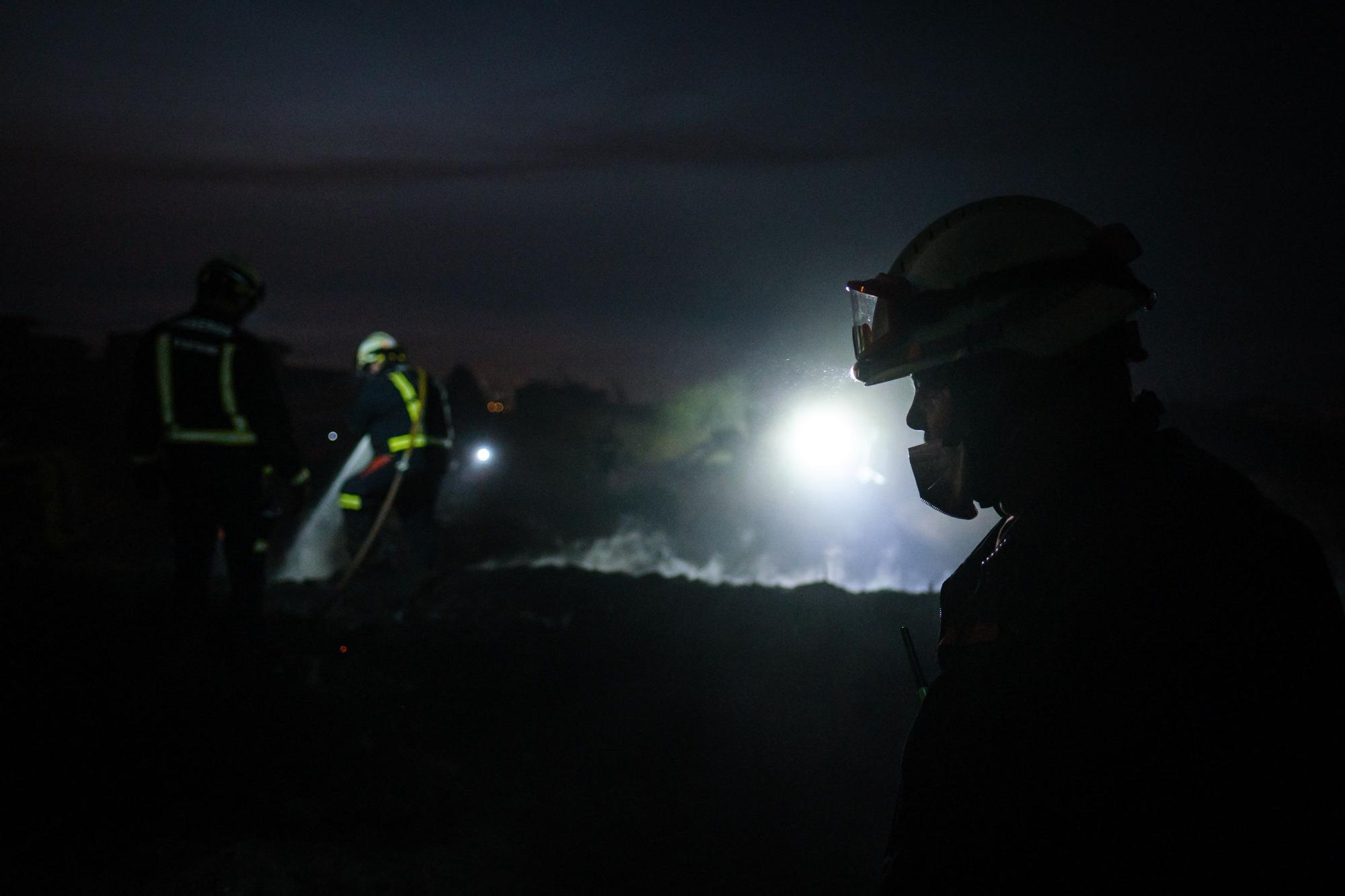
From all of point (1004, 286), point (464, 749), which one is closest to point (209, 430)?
point (464, 749)

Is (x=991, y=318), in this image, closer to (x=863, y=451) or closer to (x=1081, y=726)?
(x=1081, y=726)

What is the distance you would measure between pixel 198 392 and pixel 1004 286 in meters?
4.59

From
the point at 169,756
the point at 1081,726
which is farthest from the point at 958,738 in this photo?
the point at 169,756

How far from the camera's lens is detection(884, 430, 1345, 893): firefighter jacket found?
0.92 meters

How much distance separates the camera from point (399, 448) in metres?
6.46

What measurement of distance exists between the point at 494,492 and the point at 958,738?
20940mm

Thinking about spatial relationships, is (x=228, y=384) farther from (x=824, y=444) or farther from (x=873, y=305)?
(x=824, y=444)

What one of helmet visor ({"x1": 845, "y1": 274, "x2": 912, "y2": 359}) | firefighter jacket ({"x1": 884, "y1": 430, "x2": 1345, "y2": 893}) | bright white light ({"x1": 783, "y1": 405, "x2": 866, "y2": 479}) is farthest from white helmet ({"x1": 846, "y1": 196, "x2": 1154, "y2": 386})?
bright white light ({"x1": 783, "y1": 405, "x2": 866, "y2": 479})

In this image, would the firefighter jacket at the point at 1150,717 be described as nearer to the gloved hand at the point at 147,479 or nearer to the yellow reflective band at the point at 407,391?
the gloved hand at the point at 147,479

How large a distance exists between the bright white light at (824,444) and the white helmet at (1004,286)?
10796 millimetres

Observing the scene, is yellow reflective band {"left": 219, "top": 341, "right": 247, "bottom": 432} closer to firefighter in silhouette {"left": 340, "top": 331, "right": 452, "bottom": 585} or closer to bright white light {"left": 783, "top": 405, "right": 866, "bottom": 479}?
firefighter in silhouette {"left": 340, "top": 331, "right": 452, "bottom": 585}

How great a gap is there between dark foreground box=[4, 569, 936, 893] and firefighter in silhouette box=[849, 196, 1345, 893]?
2.22m

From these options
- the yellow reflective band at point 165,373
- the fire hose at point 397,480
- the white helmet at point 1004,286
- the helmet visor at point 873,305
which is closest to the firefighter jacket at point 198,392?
the yellow reflective band at point 165,373

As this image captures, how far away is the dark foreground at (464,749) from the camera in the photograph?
9.42 feet
